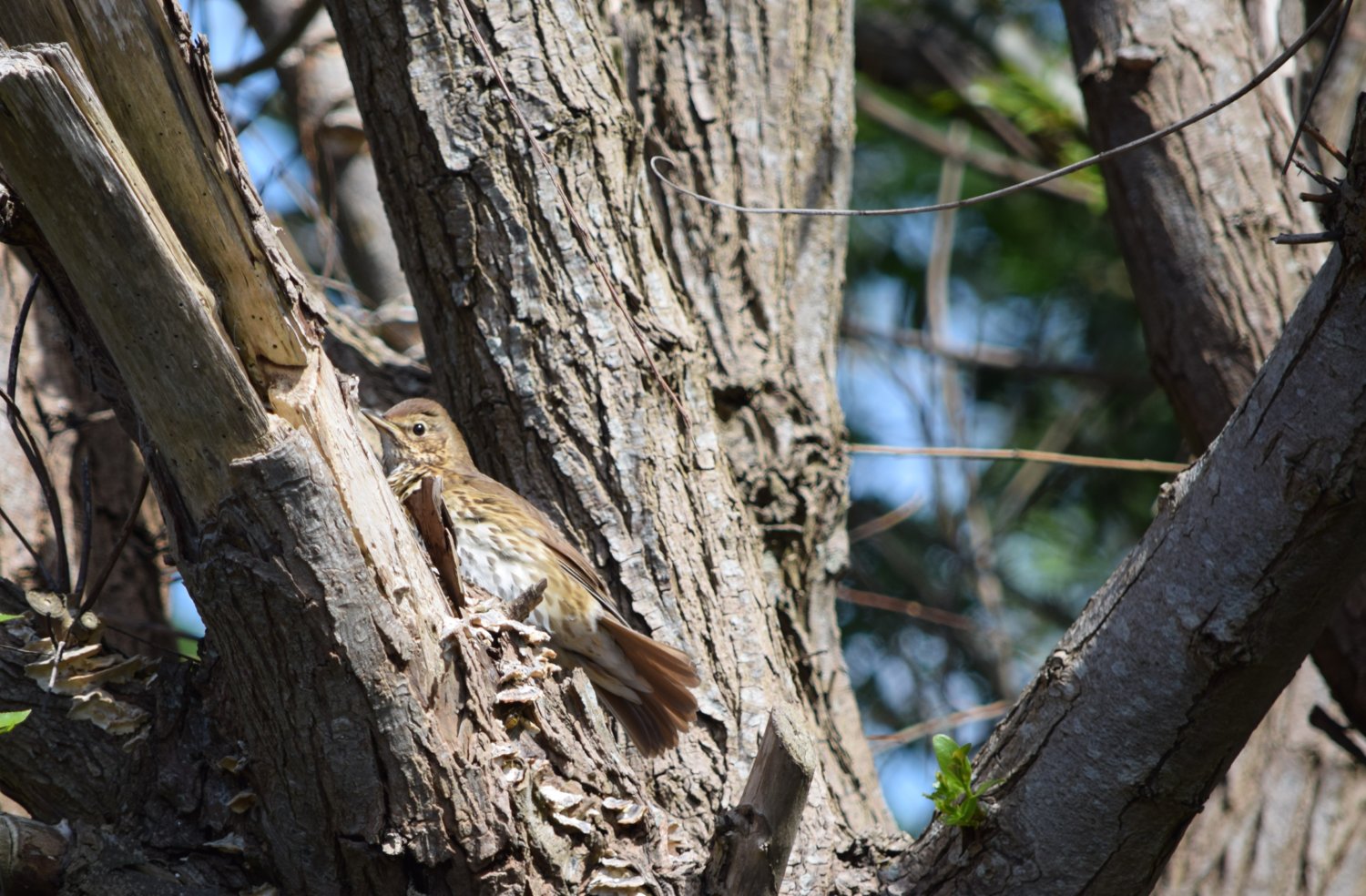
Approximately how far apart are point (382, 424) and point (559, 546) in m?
0.98

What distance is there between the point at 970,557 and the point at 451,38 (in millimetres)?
4087

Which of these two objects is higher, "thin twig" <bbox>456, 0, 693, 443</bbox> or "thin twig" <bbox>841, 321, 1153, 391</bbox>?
"thin twig" <bbox>841, 321, 1153, 391</bbox>

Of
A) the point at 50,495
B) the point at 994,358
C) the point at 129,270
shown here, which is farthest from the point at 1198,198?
the point at 50,495

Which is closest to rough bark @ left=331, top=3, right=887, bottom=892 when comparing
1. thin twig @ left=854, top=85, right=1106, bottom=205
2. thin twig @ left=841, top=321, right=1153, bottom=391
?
thin twig @ left=854, top=85, right=1106, bottom=205

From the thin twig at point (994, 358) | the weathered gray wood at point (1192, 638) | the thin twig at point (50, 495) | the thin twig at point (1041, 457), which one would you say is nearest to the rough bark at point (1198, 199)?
the thin twig at point (1041, 457)

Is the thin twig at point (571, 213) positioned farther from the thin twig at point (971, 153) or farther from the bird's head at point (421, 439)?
the thin twig at point (971, 153)

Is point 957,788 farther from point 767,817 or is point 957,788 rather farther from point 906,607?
point 906,607

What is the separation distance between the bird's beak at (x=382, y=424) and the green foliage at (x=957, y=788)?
1.92 m

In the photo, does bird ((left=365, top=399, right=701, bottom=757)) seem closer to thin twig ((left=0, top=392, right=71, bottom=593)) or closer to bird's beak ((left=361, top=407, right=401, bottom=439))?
bird's beak ((left=361, top=407, right=401, bottom=439))

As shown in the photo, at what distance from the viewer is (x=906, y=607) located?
5.21 m

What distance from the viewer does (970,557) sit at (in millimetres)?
5996

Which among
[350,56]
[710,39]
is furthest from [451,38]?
[710,39]

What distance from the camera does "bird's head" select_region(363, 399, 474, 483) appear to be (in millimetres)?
3236

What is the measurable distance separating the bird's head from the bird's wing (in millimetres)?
330
